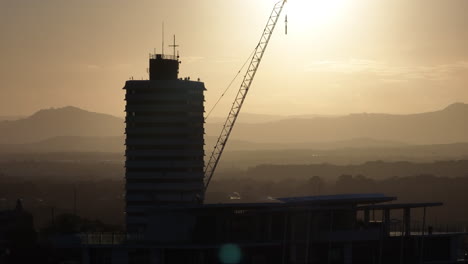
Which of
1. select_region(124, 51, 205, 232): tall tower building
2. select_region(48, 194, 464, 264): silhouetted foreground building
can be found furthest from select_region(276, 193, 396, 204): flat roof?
select_region(124, 51, 205, 232): tall tower building

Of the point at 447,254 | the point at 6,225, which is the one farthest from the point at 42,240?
the point at 447,254

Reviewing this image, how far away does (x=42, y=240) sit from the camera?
364 ft

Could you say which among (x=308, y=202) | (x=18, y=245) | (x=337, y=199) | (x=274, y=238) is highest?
(x=337, y=199)

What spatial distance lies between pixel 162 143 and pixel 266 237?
259 ft

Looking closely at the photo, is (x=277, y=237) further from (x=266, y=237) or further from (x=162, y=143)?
(x=162, y=143)

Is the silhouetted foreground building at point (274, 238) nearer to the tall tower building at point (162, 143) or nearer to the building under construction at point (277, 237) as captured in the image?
the building under construction at point (277, 237)

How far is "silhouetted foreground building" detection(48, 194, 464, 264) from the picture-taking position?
3797 inches

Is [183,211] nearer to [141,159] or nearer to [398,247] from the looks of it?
[398,247]

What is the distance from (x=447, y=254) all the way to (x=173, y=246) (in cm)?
2842

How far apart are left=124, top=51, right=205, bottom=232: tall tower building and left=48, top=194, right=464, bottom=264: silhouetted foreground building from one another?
69465mm

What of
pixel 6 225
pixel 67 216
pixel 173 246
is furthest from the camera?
pixel 67 216

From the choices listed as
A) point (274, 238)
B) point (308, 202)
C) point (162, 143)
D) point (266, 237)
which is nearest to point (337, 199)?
point (308, 202)

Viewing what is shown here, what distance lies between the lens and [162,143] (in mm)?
175750

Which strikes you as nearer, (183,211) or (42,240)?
(183,211)
